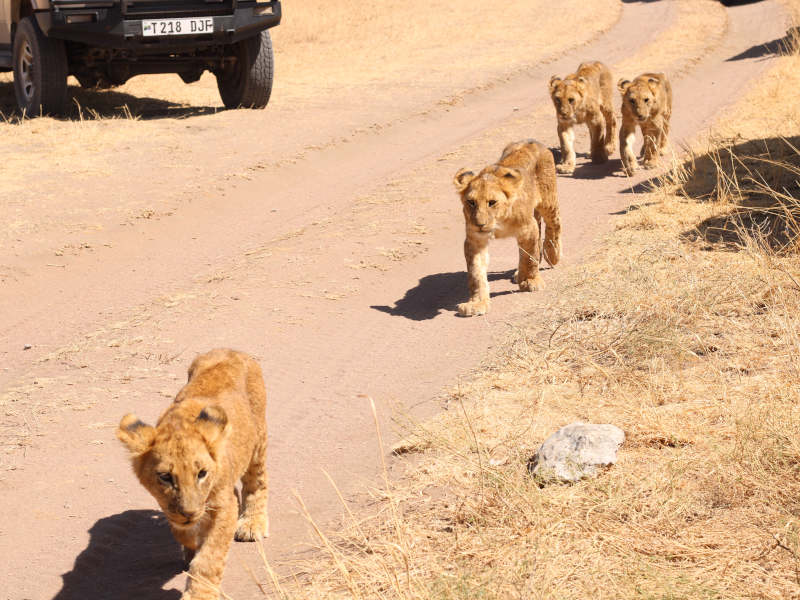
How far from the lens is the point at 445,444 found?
4.84 m

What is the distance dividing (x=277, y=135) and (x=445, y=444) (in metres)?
8.50

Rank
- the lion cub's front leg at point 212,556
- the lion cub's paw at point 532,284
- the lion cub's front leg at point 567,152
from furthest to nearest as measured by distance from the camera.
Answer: the lion cub's front leg at point 567,152, the lion cub's paw at point 532,284, the lion cub's front leg at point 212,556

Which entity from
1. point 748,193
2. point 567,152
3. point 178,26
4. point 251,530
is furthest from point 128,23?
point 251,530

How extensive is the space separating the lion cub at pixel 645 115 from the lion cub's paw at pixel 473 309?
4526 mm

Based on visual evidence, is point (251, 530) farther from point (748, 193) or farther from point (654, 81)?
point (654, 81)

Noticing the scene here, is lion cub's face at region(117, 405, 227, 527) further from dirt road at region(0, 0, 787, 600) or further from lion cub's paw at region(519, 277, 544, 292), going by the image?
lion cub's paw at region(519, 277, 544, 292)

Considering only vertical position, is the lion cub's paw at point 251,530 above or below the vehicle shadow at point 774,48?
below

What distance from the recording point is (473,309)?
721cm

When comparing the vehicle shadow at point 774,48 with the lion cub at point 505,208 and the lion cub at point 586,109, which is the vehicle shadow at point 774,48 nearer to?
the lion cub at point 586,109

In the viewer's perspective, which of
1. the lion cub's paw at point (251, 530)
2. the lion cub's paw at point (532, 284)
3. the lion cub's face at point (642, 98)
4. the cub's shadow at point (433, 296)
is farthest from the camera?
the lion cub's face at point (642, 98)

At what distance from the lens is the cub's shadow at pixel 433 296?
7402 mm

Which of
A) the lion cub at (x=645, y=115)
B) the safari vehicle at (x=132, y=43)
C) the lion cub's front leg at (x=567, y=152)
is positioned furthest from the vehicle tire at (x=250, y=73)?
the lion cub at (x=645, y=115)

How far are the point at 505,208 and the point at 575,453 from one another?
116 inches

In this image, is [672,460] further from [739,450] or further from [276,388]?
[276,388]
